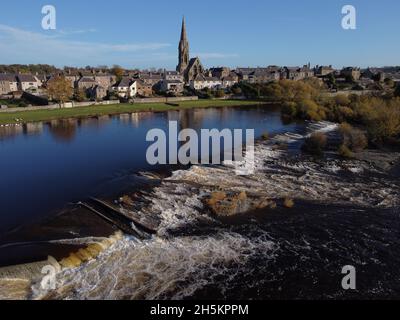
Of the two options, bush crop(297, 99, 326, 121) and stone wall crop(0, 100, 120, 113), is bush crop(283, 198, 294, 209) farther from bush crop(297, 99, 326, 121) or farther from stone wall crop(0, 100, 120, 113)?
stone wall crop(0, 100, 120, 113)

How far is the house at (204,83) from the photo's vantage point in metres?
99.9

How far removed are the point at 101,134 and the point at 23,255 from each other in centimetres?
2822

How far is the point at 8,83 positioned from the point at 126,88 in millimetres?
24946

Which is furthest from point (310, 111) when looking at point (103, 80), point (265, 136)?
point (103, 80)

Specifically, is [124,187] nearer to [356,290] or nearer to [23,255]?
[23,255]

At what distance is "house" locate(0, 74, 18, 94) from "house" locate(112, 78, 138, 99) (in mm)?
21642

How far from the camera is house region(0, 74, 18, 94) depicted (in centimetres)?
7481

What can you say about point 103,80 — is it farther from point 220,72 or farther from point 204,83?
point 220,72

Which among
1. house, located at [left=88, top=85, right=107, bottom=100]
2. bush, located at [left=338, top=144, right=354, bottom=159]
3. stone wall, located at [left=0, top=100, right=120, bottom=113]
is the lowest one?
bush, located at [left=338, top=144, right=354, bottom=159]

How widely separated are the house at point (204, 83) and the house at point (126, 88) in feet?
69.9

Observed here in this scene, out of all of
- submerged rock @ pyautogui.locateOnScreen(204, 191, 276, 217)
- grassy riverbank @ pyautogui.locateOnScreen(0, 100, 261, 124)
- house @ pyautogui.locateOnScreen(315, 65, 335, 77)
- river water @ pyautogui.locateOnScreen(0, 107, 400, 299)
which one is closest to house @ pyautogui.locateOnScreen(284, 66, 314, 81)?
house @ pyautogui.locateOnScreen(315, 65, 335, 77)

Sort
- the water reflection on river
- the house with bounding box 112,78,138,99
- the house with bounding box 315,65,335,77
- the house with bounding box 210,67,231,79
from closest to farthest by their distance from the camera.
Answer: the water reflection on river
the house with bounding box 112,78,138,99
the house with bounding box 210,67,231,79
the house with bounding box 315,65,335,77

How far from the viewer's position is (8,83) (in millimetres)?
76000
